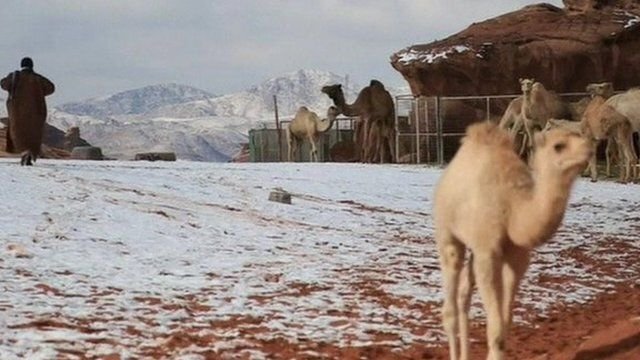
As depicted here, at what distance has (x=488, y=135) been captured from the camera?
6285 millimetres

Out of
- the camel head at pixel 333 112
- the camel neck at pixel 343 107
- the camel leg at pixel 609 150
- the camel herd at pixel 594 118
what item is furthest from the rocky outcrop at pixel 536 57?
the camel leg at pixel 609 150

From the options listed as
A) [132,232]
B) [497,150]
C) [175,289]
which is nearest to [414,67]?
[132,232]

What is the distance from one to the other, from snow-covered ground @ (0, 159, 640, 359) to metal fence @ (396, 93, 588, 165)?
15637 mm

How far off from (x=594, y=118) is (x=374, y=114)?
11.2 metres

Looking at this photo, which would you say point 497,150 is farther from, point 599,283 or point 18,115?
point 18,115

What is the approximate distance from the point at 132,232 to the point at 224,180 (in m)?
8.03

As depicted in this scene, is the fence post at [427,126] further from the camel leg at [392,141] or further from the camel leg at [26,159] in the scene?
the camel leg at [26,159]

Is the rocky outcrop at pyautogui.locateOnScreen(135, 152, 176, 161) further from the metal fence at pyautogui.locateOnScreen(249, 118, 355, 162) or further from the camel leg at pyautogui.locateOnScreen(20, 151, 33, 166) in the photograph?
the camel leg at pyautogui.locateOnScreen(20, 151, 33, 166)

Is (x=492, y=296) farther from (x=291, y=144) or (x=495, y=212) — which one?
(x=291, y=144)

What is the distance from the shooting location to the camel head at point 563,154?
5340 mm

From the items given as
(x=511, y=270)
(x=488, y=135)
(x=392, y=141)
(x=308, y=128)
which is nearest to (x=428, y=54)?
(x=392, y=141)

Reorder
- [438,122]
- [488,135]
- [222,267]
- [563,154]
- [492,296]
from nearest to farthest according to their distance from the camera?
1. [563,154]
2. [492,296]
3. [488,135]
4. [222,267]
5. [438,122]

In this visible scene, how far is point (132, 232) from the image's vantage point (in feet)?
40.1

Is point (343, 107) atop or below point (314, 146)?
atop
